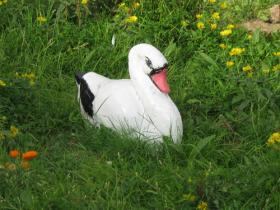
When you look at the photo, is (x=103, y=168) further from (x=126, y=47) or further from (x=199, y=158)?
(x=126, y=47)

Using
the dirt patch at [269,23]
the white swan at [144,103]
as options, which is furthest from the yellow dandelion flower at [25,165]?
the dirt patch at [269,23]

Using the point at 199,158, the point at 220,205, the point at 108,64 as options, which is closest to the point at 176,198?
the point at 220,205

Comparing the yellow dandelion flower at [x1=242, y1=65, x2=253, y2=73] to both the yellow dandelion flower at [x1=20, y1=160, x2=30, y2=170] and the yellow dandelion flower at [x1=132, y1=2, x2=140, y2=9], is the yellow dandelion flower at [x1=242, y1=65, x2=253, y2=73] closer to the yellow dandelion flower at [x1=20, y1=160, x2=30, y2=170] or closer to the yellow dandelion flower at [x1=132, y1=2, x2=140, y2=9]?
the yellow dandelion flower at [x1=132, y1=2, x2=140, y2=9]

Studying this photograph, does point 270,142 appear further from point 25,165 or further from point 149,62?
point 25,165

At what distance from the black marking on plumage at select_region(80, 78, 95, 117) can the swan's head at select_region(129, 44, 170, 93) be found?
15.2 inches

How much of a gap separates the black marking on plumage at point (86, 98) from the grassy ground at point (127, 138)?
0.33 feet

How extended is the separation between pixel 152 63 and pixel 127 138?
438 millimetres

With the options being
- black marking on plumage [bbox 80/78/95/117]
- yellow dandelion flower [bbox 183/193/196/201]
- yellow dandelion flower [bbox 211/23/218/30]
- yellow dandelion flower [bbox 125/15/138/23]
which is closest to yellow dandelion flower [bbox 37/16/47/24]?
yellow dandelion flower [bbox 125/15/138/23]

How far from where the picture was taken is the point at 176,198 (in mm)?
3574

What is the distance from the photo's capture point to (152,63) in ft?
13.3

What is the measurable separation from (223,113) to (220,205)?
1.11 m

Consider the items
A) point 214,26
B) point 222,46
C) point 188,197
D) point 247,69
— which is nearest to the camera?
point 188,197

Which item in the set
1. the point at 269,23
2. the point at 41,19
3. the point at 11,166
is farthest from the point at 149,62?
the point at 269,23

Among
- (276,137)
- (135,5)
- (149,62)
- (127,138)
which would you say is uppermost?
(149,62)
